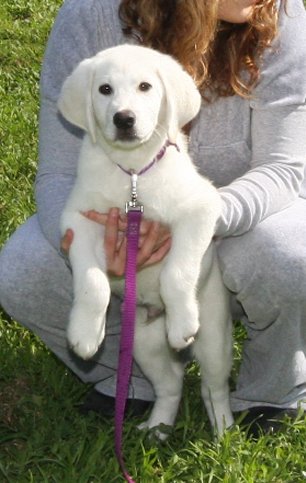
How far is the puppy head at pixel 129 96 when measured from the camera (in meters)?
3.05

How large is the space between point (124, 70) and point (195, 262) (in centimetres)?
58

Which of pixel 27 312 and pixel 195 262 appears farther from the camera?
pixel 27 312

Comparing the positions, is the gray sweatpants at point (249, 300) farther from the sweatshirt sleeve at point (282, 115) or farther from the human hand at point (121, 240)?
the human hand at point (121, 240)

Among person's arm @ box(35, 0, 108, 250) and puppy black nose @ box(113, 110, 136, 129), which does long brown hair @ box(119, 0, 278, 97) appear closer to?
person's arm @ box(35, 0, 108, 250)

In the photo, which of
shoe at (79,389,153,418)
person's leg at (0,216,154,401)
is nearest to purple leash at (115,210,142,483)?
person's leg at (0,216,154,401)

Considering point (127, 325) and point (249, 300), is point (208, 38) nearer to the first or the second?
point (249, 300)

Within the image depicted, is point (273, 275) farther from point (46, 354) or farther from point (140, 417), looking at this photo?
point (46, 354)

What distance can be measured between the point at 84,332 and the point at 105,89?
2.23ft

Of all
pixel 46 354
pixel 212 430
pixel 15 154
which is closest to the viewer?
pixel 212 430

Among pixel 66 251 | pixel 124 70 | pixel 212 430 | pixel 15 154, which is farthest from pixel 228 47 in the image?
pixel 15 154

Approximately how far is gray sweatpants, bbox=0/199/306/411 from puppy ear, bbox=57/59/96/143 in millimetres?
519

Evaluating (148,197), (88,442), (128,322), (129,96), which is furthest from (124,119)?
(88,442)

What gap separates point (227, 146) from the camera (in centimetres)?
372

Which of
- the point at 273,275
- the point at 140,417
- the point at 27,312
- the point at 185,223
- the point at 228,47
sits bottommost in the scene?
the point at 140,417
